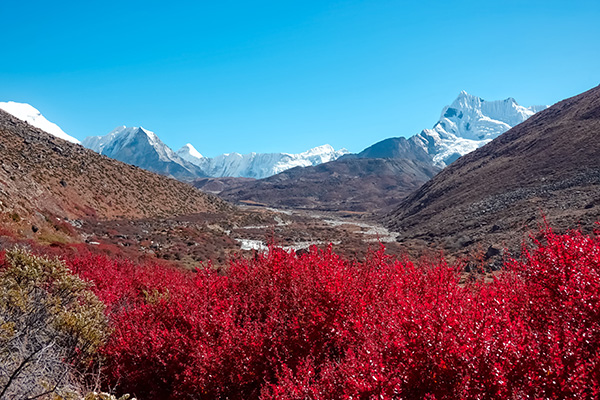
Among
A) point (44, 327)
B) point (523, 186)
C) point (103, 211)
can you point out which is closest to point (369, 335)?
point (44, 327)

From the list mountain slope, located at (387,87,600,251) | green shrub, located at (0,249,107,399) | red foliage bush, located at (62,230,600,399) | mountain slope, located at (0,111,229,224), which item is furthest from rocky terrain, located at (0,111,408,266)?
mountain slope, located at (387,87,600,251)

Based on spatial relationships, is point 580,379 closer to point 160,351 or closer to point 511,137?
point 160,351

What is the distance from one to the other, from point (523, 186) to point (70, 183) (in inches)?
2676

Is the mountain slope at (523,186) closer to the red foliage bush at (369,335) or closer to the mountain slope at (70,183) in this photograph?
the red foliage bush at (369,335)

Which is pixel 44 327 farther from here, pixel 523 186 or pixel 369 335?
pixel 523 186

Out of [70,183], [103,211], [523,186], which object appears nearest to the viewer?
[70,183]

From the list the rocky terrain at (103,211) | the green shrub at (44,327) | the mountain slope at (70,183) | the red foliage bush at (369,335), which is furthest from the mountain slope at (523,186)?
the mountain slope at (70,183)

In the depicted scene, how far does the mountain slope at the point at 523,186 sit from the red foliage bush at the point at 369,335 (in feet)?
98.3

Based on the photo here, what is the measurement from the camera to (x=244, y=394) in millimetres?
6098

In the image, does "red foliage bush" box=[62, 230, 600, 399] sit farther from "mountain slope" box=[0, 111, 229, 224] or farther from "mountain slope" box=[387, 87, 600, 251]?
"mountain slope" box=[387, 87, 600, 251]

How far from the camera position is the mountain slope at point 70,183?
118ft

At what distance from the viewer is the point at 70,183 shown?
48625mm

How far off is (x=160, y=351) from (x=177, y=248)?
2782 centimetres

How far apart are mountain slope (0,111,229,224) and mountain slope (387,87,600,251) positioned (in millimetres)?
42267
